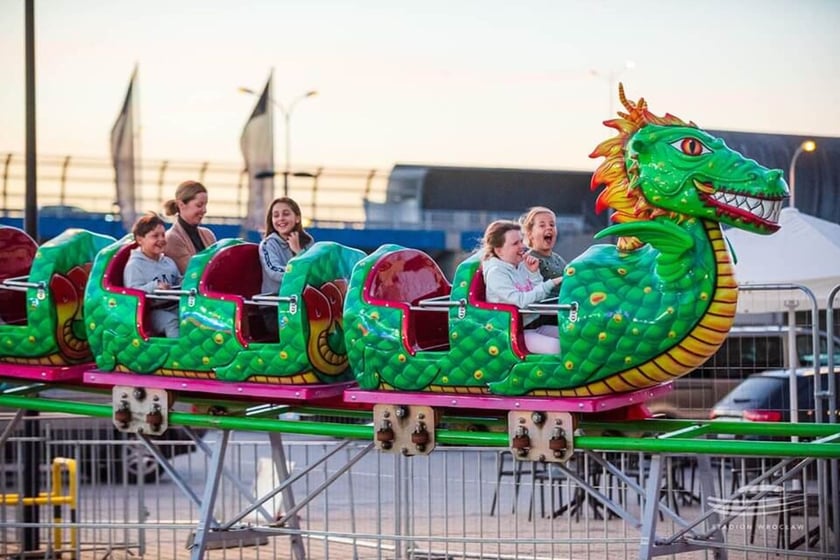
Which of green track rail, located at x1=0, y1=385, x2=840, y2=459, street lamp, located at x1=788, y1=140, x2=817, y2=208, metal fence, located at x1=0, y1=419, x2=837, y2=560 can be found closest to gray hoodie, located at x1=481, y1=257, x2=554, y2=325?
green track rail, located at x1=0, y1=385, x2=840, y2=459

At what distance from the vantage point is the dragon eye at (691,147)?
22.2 ft

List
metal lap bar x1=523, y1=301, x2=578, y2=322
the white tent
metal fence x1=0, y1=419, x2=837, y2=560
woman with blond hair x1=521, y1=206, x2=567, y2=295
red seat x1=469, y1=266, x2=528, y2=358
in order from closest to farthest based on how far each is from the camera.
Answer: metal lap bar x1=523, y1=301, x2=578, y2=322, red seat x1=469, y1=266, x2=528, y2=358, woman with blond hair x1=521, y1=206, x2=567, y2=295, metal fence x1=0, y1=419, x2=837, y2=560, the white tent

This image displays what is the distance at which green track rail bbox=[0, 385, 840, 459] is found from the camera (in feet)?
22.1

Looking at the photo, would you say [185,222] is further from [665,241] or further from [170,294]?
[665,241]

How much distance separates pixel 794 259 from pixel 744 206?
6.11 m

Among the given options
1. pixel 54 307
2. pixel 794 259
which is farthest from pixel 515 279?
pixel 794 259

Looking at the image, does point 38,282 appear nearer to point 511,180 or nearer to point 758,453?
point 758,453

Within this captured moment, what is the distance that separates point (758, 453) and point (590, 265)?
4.06ft

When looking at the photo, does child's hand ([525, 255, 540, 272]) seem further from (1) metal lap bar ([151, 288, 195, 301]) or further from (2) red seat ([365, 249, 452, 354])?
(1) metal lap bar ([151, 288, 195, 301])

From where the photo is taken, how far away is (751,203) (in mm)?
6664

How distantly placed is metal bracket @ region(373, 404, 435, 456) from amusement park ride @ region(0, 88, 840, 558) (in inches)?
0.4

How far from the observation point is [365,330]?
744cm

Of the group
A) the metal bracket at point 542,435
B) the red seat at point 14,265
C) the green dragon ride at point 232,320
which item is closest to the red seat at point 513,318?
the metal bracket at point 542,435

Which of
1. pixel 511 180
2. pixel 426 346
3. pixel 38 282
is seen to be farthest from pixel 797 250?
pixel 511 180
